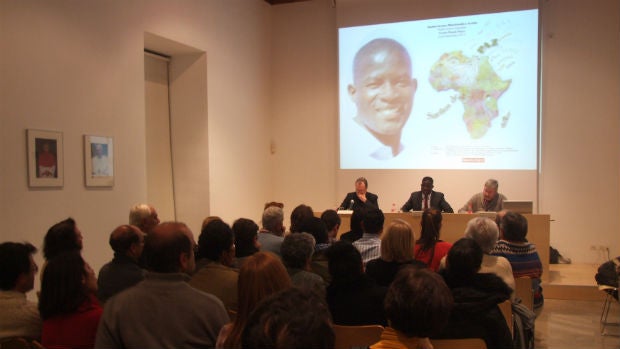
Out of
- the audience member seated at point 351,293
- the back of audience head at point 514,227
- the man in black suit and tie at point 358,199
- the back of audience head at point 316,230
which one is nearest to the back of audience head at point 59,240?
the back of audience head at point 316,230

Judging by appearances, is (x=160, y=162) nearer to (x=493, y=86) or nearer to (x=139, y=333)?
(x=493, y=86)

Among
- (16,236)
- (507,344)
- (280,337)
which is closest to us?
(280,337)

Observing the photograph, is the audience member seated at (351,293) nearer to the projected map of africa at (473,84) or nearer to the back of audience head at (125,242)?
the back of audience head at (125,242)

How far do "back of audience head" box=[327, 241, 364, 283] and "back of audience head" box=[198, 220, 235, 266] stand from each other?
70cm

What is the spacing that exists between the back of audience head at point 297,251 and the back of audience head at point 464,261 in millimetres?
796

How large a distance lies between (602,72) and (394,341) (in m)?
7.25

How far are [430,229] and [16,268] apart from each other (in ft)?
9.19

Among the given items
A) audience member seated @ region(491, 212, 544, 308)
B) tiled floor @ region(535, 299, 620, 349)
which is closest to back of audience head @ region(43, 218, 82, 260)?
audience member seated @ region(491, 212, 544, 308)

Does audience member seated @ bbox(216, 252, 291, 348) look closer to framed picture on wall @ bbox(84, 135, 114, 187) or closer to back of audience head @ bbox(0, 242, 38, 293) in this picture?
back of audience head @ bbox(0, 242, 38, 293)

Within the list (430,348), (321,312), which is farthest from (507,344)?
(321,312)

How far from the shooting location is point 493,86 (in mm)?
7836

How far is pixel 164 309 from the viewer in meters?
1.89

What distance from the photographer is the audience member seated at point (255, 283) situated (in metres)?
1.87

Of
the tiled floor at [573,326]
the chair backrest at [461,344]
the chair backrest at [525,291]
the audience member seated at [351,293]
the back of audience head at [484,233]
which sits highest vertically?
the back of audience head at [484,233]
